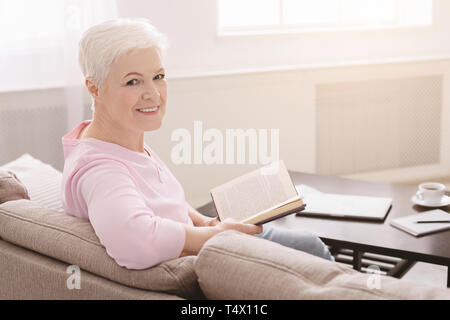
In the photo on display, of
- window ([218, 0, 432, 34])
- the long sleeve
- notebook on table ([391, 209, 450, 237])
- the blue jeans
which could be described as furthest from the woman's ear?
window ([218, 0, 432, 34])

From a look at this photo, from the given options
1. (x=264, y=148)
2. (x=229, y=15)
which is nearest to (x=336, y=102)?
(x=264, y=148)

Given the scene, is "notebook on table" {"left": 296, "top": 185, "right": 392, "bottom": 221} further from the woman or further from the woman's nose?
the woman's nose

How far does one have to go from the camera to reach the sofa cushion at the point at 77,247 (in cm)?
102

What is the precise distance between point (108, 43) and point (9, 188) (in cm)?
45

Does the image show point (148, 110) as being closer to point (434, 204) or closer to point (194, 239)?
point (194, 239)

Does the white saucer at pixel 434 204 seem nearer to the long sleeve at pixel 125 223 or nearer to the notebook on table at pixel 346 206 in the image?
the notebook on table at pixel 346 206

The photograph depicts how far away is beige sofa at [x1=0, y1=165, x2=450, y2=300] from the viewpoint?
880mm

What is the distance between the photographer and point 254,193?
60.2 inches

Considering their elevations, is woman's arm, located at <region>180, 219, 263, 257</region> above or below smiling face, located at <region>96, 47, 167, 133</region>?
below

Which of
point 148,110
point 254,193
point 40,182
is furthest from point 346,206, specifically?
point 40,182

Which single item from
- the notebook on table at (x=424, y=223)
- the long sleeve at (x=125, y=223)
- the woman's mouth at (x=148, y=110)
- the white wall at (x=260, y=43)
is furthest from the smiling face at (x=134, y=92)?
the white wall at (x=260, y=43)

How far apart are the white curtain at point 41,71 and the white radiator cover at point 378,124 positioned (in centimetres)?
155

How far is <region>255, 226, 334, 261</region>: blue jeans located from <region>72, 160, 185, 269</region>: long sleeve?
1.61 ft

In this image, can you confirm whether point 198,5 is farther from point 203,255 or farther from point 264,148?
point 203,255
